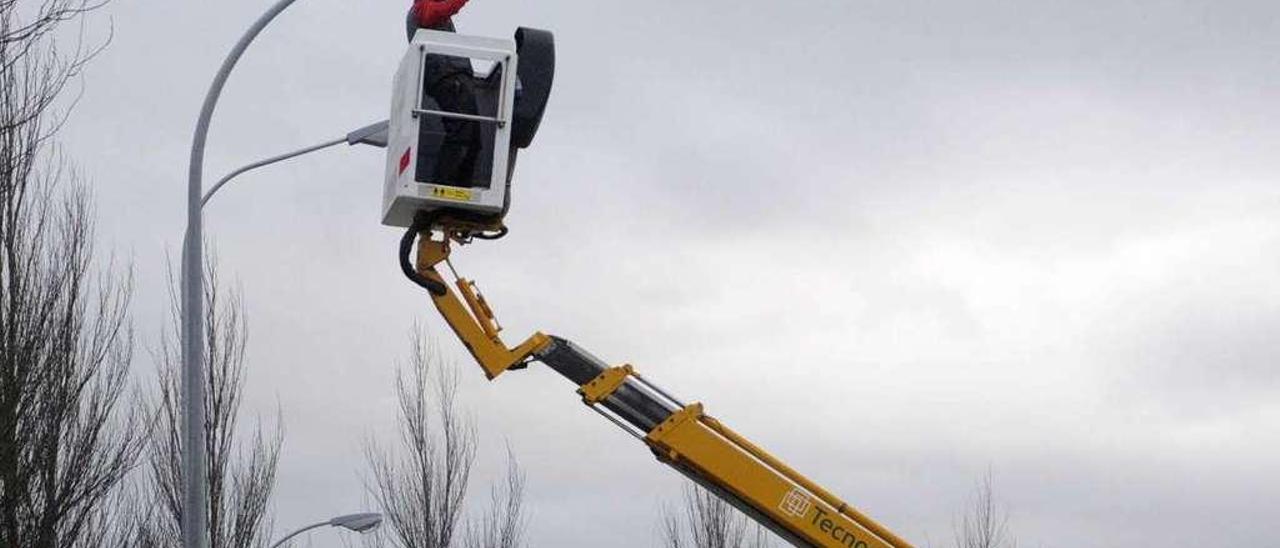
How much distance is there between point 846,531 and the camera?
9422mm

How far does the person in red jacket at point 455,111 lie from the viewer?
28.8 feet

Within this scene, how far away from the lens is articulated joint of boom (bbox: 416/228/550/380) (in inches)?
358

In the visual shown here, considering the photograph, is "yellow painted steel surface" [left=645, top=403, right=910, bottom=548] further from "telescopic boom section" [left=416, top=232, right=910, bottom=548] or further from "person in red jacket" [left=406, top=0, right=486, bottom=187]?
"person in red jacket" [left=406, top=0, right=486, bottom=187]

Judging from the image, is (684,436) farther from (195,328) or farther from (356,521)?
(356,521)

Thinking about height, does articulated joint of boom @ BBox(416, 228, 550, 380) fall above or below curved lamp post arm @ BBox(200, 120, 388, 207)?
below

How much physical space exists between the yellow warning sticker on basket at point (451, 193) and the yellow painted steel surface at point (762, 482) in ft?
5.03

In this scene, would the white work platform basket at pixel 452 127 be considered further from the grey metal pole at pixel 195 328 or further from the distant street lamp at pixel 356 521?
the distant street lamp at pixel 356 521

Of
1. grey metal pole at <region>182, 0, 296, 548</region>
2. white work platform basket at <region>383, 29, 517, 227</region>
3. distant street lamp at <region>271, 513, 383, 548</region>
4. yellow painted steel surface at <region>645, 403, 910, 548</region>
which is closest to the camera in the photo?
white work platform basket at <region>383, 29, 517, 227</region>

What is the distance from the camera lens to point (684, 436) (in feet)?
30.5

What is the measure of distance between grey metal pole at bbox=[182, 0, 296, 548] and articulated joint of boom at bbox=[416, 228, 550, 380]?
4498mm

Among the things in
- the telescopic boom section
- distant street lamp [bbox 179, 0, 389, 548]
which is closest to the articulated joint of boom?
the telescopic boom section

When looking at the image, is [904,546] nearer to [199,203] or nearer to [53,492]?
[199,203]

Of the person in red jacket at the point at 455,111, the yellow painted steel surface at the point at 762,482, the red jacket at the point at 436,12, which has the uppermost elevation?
the red jacket at the point at 436,12

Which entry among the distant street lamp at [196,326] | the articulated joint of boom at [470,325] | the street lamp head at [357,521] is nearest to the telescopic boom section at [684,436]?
the articulated joint of boom at [470,325]
